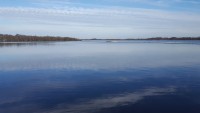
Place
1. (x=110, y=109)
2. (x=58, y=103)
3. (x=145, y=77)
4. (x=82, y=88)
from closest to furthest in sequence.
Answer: (x=110, y=109)
(x=58, y=103)
(x=82, y=88)
(x=145, y=77)

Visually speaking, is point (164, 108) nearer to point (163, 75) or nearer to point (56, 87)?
point (56, 87)

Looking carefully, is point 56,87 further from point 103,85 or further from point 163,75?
point 163,75

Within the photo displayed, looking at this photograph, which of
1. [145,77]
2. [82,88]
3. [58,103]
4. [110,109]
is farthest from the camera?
[145,77]

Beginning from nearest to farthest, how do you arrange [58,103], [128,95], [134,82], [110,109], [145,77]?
[110,109], [58,103], [128,95], [134,82], [145,77]

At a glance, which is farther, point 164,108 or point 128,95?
point 128,95

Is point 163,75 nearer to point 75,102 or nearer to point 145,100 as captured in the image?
point 145,100

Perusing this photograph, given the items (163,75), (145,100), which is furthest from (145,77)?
(145,100)

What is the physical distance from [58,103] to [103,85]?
2924 millimetres

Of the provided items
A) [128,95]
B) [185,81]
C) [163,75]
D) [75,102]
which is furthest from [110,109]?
[163,75]

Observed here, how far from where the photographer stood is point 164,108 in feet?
24.7

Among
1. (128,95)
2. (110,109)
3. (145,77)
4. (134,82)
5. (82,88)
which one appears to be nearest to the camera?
(110,109)

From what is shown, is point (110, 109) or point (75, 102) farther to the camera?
point (75, 102)

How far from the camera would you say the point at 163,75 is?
13.1 meters

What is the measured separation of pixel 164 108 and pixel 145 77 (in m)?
5.03
